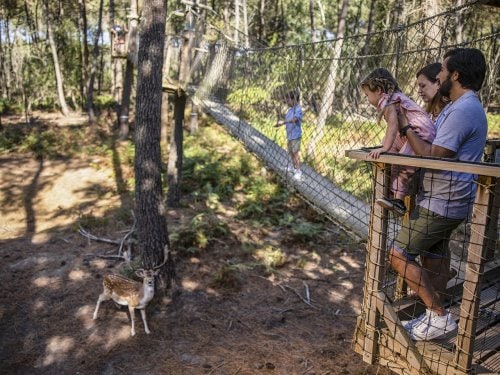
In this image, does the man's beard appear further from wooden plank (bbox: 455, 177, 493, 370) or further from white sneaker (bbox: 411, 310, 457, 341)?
white sneaker (bbox: 411, 310, 457, 341)

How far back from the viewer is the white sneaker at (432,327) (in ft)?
6.10

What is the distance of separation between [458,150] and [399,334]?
79 centimetres

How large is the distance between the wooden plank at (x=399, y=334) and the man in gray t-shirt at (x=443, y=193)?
10 centimetres

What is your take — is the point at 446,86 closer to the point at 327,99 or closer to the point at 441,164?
the point at 441,164

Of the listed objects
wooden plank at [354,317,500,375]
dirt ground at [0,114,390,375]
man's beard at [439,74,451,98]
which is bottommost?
dirt ground at [0,114,390,375]

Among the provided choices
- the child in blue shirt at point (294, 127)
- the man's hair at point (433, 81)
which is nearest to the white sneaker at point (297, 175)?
the child in blue shirt at point (294, 127)

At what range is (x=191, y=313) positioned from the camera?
4.05 meters

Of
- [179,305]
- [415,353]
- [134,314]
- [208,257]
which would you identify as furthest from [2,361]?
[415,353]

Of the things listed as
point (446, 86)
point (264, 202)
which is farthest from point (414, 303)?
point (264, 202)

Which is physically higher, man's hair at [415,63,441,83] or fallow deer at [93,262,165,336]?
man's hair at [415,63,441,83]

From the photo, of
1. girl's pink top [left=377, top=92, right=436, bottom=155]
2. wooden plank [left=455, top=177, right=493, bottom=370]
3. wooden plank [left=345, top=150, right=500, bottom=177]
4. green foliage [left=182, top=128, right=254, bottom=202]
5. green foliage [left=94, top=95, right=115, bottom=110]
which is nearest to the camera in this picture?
wooden plank [left=345, top=150, right=500, bottom=177]

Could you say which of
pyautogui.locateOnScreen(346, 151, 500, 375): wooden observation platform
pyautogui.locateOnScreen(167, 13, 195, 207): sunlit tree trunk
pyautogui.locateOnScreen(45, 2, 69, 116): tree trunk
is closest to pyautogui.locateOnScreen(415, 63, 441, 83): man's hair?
pyautogui.locateOnScreen(346, 151, 500, 375): wooden observation platform

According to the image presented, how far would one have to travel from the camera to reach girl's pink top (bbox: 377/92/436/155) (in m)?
1.99

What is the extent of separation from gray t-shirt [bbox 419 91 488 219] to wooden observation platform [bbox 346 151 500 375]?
106 mm
